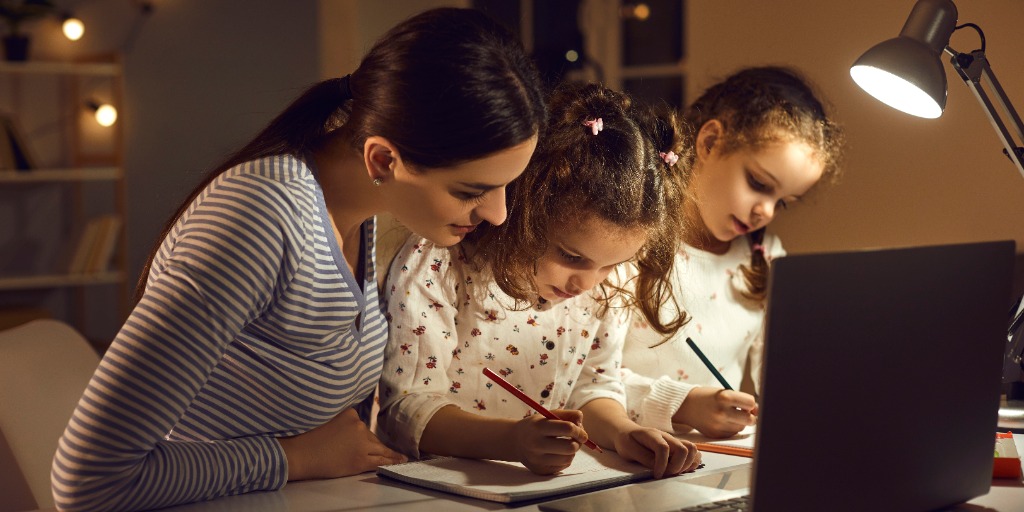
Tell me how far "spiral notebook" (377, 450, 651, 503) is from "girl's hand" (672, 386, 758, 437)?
0.20 metres

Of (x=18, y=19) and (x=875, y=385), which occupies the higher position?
(x=18, y=19)

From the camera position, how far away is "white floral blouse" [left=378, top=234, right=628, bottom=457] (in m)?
1.34

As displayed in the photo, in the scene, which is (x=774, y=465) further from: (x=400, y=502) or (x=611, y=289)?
(x=611, y=289)

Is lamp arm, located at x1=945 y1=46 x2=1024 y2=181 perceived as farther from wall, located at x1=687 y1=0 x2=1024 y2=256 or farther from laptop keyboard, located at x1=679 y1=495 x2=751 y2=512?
laptop keyboard, located at x1=679 y1=495 x2=751 y2=512

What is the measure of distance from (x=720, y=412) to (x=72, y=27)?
3.92m

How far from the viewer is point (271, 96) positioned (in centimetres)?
494

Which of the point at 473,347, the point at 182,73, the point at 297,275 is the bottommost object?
the point at 473,347

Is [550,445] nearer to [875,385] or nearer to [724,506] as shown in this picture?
[724,506]

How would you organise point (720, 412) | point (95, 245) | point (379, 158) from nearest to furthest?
1. point (379, 158)
2. point (720, 412)
3. point (95, 245)

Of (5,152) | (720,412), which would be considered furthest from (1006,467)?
(5,152)

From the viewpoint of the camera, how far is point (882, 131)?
5.97 ft

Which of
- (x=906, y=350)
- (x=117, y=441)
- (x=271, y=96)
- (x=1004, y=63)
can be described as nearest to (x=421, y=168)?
(x=117, y=441)

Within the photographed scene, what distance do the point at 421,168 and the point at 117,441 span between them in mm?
400

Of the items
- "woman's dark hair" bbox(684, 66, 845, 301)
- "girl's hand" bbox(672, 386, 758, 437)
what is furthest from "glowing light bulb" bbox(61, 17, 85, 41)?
"girl's hand" bbox(672, 386, 758, 437)
